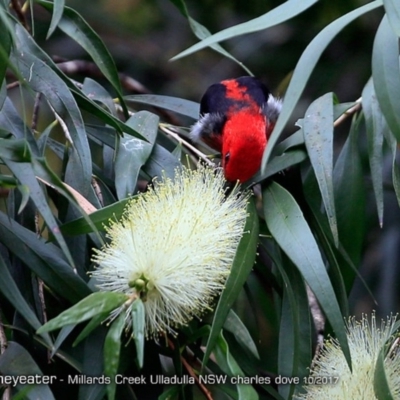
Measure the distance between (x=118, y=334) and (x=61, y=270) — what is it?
37 centimetres

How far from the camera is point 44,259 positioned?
1646 millimetres

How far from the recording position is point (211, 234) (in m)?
1.56

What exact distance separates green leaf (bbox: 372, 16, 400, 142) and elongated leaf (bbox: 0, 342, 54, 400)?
0.91 metres

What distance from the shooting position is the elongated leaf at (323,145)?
5.60ft

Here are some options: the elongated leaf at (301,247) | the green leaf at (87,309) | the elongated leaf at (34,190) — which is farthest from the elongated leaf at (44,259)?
the elongated leaf at (301,247)

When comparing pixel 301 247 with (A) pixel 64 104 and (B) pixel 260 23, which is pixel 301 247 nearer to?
(B) pixel 260 23

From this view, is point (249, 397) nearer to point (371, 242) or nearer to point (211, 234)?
point (211, 234)

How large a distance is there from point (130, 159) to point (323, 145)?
48 centimetres

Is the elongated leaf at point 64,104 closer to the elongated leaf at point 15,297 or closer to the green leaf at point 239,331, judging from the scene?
the elongated leaf at point 15,297

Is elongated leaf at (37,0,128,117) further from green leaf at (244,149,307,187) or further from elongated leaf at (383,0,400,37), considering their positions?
elongated leaf at (383,0,400,37)

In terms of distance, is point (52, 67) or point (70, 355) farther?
point (52, 67)

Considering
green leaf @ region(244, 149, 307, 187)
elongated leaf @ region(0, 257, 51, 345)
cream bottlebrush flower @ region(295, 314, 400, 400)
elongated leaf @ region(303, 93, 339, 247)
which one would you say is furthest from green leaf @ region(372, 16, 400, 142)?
elongated leaf @ region(0, 257, 51, 345)

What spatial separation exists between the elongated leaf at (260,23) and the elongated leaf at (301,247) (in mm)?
416

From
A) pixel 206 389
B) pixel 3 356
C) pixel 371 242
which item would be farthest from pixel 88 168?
pixel 371 242
